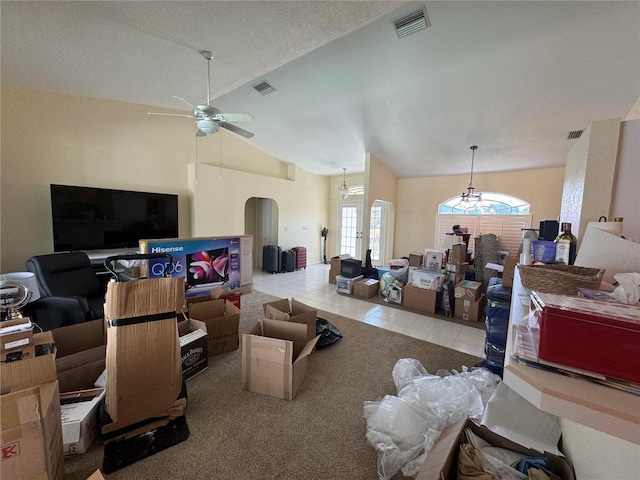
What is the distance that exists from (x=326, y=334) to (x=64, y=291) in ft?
9.83

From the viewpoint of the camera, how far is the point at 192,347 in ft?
7.25

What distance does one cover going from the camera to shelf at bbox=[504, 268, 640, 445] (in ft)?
1.46

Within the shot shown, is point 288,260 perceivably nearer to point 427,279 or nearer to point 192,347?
point 427,279

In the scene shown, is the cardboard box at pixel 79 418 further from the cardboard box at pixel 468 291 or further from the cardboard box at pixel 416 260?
the cardboard box at pixel 416 260

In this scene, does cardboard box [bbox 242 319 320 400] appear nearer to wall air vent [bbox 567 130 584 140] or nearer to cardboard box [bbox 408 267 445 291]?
cardboard box [bbox 408 267 445 291]

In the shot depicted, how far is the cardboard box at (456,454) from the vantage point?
1.01 m

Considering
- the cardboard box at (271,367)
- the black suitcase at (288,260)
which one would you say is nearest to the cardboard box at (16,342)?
the cardboard box at (271,367)

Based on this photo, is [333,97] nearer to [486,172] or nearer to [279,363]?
[279,363]

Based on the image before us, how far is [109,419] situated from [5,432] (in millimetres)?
643

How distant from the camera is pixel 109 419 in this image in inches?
61.9

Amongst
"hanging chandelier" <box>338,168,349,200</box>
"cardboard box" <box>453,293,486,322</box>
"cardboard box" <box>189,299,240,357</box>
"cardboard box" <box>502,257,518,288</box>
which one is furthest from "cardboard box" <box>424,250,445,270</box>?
"cardboard box" <box>189,299,240,357</box>

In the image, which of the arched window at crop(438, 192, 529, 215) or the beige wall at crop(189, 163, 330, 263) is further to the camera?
the arched window at crop(438, 192, 529, 215)

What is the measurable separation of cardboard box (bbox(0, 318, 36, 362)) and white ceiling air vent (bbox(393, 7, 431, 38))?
3.54m

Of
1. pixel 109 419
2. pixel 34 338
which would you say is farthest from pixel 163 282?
pixel 109 419
